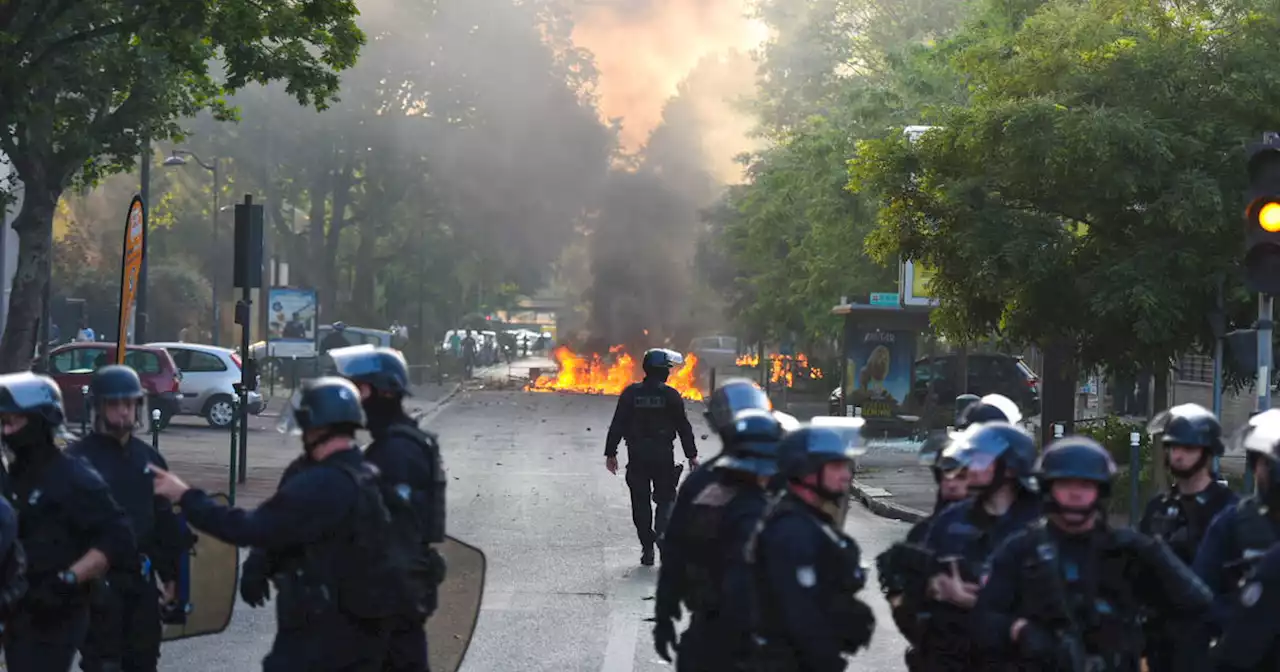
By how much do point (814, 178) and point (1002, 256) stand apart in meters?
17.3

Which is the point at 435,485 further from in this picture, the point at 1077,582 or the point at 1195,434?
the point at 1195,434

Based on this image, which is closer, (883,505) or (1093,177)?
(1093,177)

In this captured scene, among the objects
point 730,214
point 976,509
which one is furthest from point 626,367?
point 976,509

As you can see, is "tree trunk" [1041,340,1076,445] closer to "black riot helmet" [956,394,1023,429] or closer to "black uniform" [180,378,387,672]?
"black riot helmet" [956,394,1023,429]

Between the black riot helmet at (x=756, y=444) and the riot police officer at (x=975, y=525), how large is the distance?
640mm

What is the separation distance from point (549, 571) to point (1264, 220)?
19.5 feet

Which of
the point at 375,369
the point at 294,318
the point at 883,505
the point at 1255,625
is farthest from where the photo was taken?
the point at 294,318

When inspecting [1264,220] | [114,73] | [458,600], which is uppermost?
[114,73]

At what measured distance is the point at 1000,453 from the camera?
6375 millimetres

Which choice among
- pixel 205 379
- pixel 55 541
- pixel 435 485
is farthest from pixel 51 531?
pixel 205 379

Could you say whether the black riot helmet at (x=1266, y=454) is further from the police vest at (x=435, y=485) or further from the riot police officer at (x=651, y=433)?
the riot police officer at (x=651, y=433)

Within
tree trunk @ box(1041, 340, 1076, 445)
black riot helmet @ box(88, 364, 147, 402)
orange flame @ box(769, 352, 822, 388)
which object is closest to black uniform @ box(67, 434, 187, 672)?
black riot helmet @ box(88, 364, 147, 402)

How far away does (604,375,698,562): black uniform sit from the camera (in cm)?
1391

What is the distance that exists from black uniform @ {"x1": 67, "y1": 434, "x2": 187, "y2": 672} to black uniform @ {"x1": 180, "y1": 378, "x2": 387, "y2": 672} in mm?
1372
